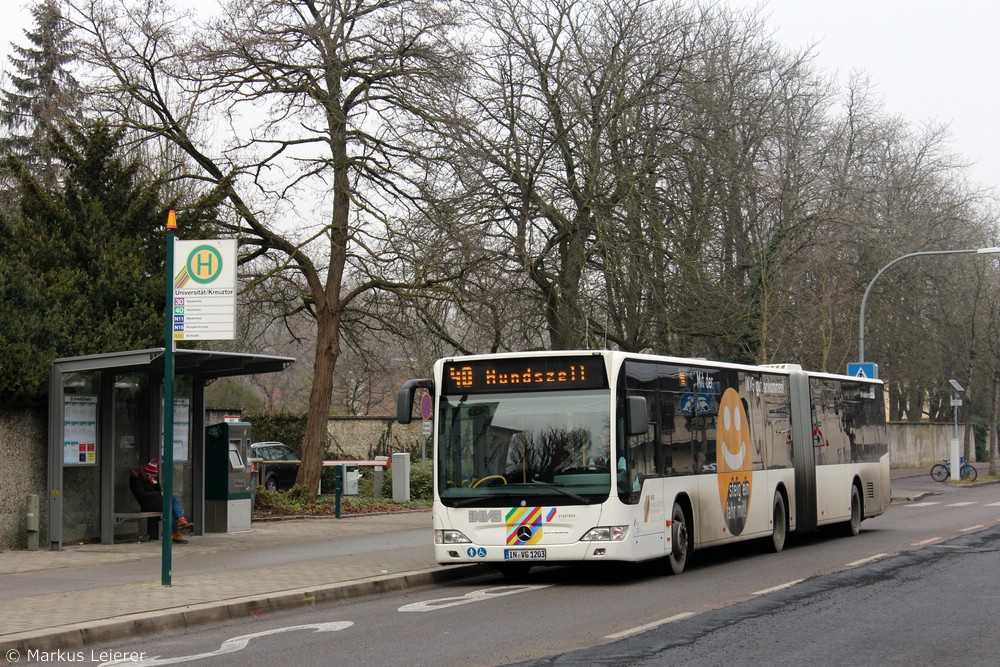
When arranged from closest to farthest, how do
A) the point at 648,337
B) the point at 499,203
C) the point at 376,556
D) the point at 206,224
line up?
the point at 376,556, the point at 206,224, the point at 499,203, the point at 648,337

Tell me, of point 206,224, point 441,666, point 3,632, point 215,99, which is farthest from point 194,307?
A: point 215,99

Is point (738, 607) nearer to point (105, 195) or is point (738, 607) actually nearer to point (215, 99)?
point (105, 195)

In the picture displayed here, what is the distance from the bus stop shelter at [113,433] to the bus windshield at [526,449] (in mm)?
4388

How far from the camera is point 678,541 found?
1504cm

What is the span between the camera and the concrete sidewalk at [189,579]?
10.5 meters

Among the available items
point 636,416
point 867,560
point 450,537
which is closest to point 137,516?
point 450,537

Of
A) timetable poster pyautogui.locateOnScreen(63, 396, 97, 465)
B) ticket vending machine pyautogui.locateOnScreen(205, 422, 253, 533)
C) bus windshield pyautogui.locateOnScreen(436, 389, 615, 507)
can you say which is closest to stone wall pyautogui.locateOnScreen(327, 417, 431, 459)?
ticket vending machine pyautogui.locateOnScreen(205, 422, 253, 533)

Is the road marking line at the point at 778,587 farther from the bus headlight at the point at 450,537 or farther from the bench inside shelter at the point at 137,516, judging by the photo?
the bench inside shelter at the point at 137,516

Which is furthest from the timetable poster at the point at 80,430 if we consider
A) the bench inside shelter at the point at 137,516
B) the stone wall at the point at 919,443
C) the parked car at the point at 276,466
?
the stone wall at the point at 919,443

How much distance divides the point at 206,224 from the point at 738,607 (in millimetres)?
14327

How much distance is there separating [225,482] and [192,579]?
21.1ft

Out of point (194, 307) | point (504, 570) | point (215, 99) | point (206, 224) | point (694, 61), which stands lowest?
point (504, 570)

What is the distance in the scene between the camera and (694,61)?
101 ft

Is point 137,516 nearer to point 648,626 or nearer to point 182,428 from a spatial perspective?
point 182,428
